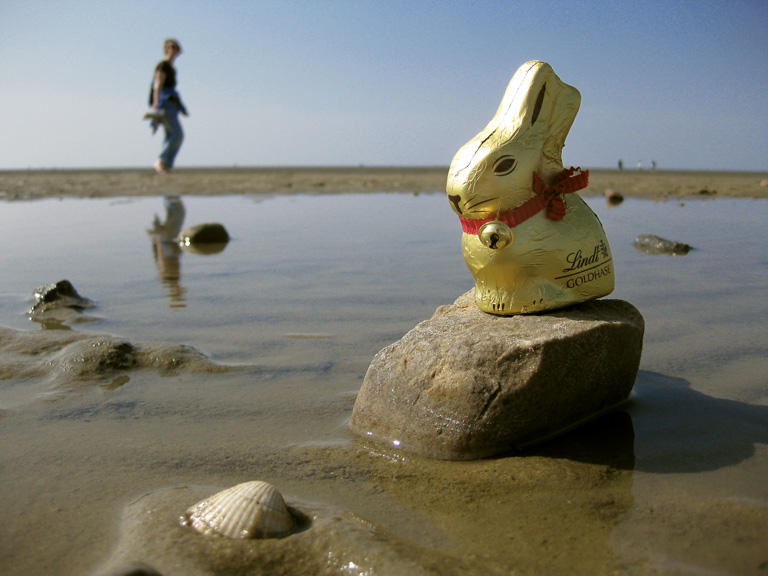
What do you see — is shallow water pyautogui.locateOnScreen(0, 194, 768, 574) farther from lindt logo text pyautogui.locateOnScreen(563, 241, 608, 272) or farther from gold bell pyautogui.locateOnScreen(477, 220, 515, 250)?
gold bell pyautogui.locateOnScreen(477, 220, 515, 250)

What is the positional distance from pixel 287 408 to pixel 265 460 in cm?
62

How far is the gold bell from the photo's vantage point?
3.23m

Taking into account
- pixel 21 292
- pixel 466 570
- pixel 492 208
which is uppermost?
pixel 492 208

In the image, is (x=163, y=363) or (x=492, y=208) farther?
(x=163, y=363)

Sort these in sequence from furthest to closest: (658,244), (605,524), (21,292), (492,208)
→ (658,244) < (21,292) < (492,208) < (605,524)

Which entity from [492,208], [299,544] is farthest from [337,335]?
[299,544]

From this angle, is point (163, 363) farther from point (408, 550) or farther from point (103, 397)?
point (408, 550)

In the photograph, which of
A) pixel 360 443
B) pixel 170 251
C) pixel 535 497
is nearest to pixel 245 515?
pixel 360 443

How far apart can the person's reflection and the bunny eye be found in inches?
143

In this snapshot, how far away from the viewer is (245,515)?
2311mm

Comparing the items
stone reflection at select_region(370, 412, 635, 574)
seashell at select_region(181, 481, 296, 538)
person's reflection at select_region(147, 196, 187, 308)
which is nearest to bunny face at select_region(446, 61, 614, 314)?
stone reflection at select_region(370, 412, 635, 574)

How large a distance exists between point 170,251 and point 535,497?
7.38m

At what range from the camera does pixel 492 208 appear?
128 inches

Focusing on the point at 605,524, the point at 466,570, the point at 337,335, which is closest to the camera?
the point at 466,570
